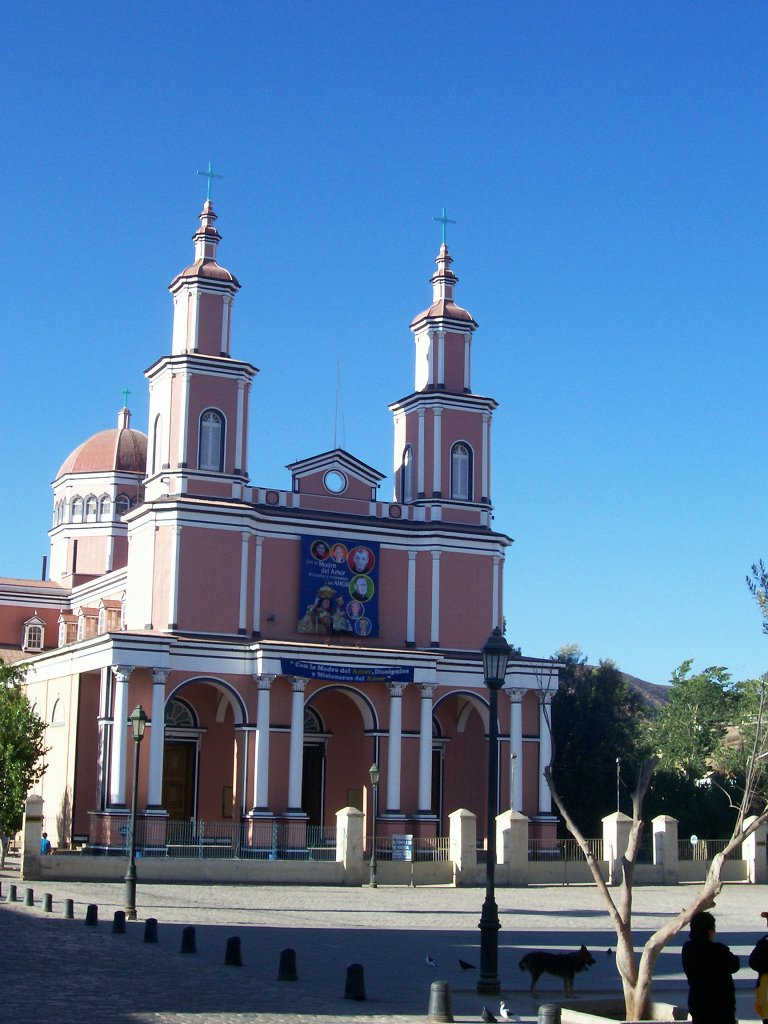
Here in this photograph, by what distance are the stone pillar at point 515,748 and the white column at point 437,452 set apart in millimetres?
7434

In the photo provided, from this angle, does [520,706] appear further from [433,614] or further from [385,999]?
[385,999]

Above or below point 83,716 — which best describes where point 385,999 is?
below

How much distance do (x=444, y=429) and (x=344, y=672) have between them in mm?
10169

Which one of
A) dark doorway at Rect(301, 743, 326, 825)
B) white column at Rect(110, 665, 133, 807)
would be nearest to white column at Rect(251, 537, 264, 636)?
dark doorway at Rect(301, 743, 326, 825)

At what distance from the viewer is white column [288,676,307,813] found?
139 feet

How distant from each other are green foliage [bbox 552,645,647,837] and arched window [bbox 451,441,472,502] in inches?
483

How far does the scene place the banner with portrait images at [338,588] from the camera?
46.0m

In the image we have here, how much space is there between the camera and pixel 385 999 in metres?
16.0

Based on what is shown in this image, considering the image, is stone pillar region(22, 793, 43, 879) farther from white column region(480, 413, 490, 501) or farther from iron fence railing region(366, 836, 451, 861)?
white column region(480, 413, 490, 501)

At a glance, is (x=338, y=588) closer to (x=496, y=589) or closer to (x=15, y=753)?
(x=496, y=589)

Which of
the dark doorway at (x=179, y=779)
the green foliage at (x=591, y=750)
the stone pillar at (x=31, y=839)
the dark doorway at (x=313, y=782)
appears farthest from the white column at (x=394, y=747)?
the stone pillar at (x=31, y=839)

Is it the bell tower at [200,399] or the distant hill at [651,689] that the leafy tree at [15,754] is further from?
the distant hill at [651,689]

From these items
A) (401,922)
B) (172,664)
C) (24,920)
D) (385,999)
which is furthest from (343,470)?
(385,999)

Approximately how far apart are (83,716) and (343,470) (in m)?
11.9
